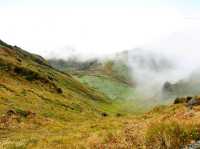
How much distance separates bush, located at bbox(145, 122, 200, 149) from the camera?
12555 millimetres

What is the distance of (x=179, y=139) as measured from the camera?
1262 centimetres

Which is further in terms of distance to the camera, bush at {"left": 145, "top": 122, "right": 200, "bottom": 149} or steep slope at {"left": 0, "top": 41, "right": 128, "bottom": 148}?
steep slope at {"left": 0, "top": 41, "right": 128, "bottom": 148}

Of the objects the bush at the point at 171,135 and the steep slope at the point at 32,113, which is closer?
the bush at the point at 171,135

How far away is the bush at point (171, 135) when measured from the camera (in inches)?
494

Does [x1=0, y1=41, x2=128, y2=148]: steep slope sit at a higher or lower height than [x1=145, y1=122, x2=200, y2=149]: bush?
higher

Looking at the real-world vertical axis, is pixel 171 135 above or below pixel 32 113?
below

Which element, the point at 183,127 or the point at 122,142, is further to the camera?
the point at 122,142

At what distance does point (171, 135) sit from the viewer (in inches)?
513

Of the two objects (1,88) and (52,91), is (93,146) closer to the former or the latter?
(1,88)

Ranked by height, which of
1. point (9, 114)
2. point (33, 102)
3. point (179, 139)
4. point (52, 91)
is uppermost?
point (52, 91)

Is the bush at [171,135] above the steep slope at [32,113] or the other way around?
the other way around

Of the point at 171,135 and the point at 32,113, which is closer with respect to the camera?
the point at 171,135

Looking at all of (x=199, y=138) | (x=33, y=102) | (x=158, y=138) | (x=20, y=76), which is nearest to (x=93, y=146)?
(x=158, y=138)

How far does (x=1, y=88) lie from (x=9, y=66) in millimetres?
46087
